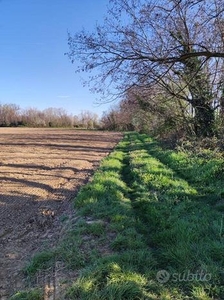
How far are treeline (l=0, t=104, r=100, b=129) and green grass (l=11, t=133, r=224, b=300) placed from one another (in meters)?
84.9

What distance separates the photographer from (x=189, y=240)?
408cm

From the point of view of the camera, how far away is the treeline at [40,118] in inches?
3713

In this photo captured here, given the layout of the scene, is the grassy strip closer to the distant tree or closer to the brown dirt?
the brown dirt

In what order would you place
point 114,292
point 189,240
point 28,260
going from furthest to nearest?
point 189,240, point 28,260, point 114,292

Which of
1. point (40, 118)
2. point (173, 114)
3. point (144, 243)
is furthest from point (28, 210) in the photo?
point (40, 118)

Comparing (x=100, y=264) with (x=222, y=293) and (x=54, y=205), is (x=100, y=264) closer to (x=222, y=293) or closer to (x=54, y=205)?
(x=222, y=293)

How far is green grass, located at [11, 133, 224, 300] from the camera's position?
120 inches

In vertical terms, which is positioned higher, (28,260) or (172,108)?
(172,108)

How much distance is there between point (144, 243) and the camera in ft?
13.5

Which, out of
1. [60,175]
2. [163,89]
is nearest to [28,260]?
[60,175]

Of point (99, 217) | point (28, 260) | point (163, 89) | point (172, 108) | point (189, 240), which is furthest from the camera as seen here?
point (172, 108)

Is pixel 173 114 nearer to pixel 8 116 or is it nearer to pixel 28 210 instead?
pixel 28 210

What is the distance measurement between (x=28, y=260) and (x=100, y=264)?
3.50 ft

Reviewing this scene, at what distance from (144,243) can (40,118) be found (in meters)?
96.8
